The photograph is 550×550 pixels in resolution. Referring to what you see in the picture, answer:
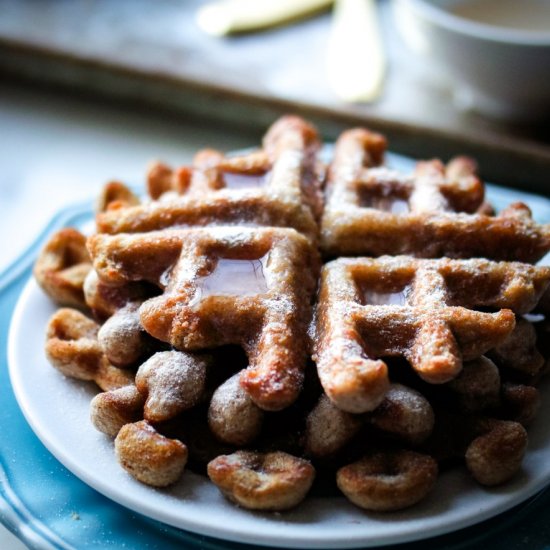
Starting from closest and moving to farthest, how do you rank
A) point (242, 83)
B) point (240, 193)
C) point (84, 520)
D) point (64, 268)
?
point (84, 520) → point (240, 193) → point (64, 268) → point (242, 83)

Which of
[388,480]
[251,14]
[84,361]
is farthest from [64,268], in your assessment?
[251,14]

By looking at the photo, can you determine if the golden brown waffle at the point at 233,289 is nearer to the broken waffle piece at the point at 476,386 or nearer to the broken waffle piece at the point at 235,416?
the broken waffle piece at the point at 235,416

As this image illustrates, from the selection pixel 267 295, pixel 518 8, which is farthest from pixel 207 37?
pixel 267 295

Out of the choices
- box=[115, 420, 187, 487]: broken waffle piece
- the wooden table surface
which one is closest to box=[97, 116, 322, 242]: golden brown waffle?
box=[115, 420, 187, 487]: broken waffle piece

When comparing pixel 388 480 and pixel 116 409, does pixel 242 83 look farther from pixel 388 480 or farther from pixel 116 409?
pixel 388 480

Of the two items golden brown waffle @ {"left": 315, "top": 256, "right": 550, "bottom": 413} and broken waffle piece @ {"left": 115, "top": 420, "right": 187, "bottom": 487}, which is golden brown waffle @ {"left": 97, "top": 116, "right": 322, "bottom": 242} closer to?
golden brown waffle @ {"left": 315, "top": 256, "right": 550, "bottom": 413}

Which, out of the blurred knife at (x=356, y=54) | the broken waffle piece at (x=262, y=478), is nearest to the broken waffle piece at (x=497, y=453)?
the broken waffle piece at (x=262, y=478)

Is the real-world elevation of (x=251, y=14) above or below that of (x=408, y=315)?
below

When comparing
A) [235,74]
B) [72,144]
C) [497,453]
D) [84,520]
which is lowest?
[72,144]
